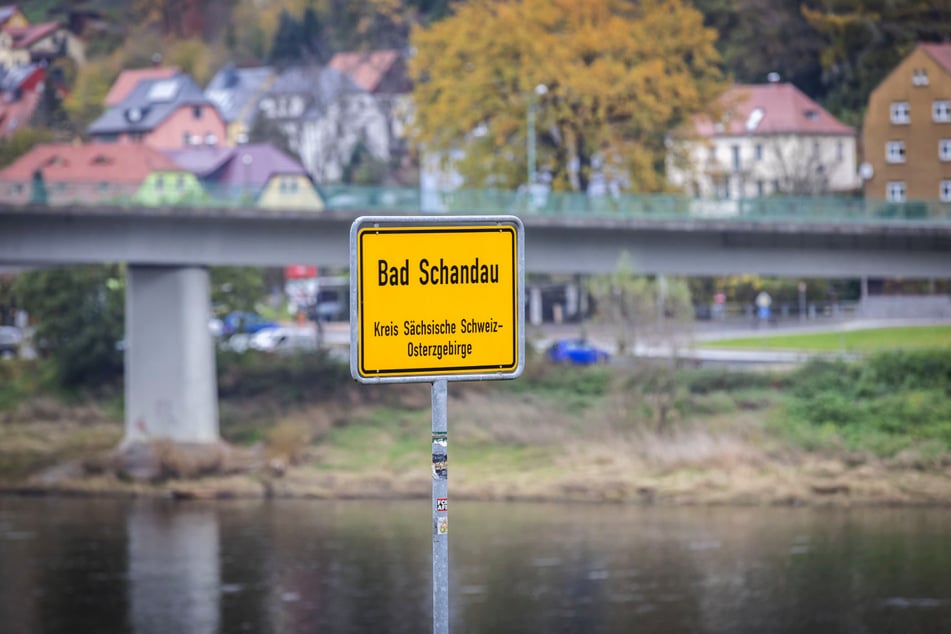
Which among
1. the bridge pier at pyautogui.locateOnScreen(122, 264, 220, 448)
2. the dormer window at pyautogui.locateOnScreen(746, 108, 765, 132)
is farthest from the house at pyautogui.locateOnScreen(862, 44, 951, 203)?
the bridge pier at pyautogui.locateOnScreen(122, 264, 220, 448)

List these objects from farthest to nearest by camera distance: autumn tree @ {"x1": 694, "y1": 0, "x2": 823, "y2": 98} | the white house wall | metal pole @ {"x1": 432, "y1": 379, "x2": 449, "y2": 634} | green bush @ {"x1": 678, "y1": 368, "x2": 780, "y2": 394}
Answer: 1. autumn tree @ {"x1": 694, "y1": 0, "x2": 823, "y2": 98}
2. the white house wall
3. green bush @ {"x1": 678, "y1": 368, "x2": 780, "y2": 394}
4. metal pole @ {"x1": 432, "y1": 379, "x2": 449, "y2": 634}

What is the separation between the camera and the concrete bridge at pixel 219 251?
1476 inches

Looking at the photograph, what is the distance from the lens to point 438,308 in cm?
606

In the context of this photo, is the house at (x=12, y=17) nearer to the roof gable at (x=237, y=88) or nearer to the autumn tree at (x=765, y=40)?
the roof gable at (x=237, y=88)

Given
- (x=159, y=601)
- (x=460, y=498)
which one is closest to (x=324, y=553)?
(x=159, y=601)

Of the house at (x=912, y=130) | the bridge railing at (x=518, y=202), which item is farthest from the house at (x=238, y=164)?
the house at (x=912, y=130)

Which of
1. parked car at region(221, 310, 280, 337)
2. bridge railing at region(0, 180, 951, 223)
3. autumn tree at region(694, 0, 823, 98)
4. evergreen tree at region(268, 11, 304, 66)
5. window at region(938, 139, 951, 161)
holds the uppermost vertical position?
evergreen tree at region(268, 11, 304, 66)

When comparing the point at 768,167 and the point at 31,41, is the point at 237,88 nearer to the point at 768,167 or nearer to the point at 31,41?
the point at 31,41

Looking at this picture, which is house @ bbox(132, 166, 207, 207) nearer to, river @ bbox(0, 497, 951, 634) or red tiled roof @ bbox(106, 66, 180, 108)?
river @ bbox(0, 497, 951, 634)

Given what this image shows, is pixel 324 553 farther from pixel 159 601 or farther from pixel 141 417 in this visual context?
pixel 141 417

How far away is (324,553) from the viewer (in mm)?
28453

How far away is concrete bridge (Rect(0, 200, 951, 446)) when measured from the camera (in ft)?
123

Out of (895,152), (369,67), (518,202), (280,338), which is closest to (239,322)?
(280,338)

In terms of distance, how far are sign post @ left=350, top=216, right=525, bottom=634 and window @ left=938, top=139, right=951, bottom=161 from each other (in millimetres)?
31854
